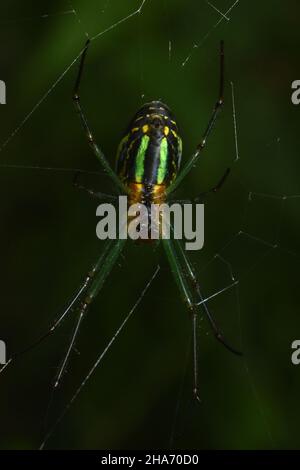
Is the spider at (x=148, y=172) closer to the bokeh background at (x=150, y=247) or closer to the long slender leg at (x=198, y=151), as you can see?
the long slender leg at (x=198, y=151)

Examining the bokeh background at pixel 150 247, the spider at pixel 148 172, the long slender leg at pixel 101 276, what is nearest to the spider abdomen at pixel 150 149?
the spider at pixel 148 172

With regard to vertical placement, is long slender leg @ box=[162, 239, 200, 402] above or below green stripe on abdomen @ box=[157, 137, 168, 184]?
below

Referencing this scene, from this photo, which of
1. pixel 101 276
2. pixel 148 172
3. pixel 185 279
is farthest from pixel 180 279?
pixel 148 172

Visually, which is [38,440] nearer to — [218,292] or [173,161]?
[218,292]

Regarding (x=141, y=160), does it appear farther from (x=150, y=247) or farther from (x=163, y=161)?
(x=150, y=247)

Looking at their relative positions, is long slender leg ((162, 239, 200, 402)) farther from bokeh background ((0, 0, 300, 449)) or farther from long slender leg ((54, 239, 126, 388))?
bokeh background ((0, 0, 300, 449))

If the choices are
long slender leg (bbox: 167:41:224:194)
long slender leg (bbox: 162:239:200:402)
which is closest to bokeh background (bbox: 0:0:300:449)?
long slender leg (bbox: 162:239:200:402)

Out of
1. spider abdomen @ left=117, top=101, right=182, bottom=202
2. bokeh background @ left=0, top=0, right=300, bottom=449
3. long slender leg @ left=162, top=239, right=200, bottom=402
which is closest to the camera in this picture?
spider abdomen @ left=117, top=101, right=182, bottom=202
